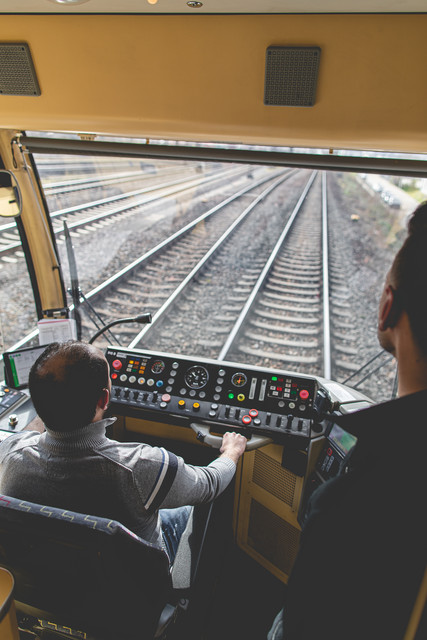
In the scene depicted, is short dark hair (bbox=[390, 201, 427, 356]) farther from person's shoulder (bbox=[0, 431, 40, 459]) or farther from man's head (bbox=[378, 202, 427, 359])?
person's shoulder (bbox=[0, 431, 40, 459])

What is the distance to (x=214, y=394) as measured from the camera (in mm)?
1906

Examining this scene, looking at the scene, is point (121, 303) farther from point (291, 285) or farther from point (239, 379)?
point (239, 379)

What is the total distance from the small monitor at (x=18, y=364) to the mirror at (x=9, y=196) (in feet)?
2.47

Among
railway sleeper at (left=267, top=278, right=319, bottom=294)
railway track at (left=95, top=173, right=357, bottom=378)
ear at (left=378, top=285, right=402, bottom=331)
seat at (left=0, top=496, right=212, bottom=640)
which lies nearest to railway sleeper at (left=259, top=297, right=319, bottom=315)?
railway track at (left=95, top=173, right=357, bottom=378)

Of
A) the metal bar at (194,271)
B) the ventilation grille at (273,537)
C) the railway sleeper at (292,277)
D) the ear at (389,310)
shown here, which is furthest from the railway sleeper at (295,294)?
the ear at (389,310)

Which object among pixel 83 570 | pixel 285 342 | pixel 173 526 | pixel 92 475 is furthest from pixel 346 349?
pixel 83 570

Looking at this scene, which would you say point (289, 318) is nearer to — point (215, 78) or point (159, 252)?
A: point (159, 252)

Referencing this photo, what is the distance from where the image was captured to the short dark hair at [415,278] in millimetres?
789

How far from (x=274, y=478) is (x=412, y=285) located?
1406mm

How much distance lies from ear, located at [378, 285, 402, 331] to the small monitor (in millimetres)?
1728

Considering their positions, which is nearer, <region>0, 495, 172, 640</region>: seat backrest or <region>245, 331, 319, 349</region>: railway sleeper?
<region>0, 495, 172, 640</region>: seat backrest

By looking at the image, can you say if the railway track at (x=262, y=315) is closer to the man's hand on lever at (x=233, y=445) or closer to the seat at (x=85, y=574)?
the man's hand on lever at (x=233, y=445)

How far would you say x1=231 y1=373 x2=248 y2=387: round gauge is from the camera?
1903 mm

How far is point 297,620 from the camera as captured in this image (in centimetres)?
90
